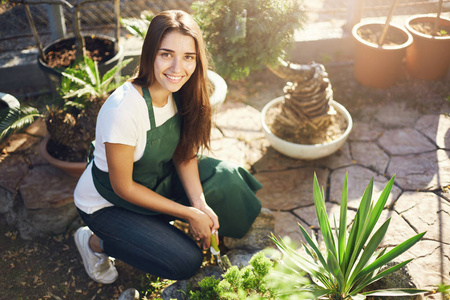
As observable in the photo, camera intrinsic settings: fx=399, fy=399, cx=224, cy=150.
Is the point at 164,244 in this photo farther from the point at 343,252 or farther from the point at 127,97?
the point at 343,252

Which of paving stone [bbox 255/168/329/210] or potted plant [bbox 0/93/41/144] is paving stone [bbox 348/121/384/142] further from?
potted plant [bbox 0/93/41/144]

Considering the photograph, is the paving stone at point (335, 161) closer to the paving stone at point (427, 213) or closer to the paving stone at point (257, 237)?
the paving stone at point (427, 213)

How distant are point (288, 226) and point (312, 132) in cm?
92

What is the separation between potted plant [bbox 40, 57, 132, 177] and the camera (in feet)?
10.1

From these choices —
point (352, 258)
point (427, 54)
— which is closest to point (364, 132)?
point (427, 54)

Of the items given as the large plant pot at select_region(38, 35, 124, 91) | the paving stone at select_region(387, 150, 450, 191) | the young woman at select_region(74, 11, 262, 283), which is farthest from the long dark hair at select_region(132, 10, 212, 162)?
the paving stone at select_region(387, 150, 450, 191)

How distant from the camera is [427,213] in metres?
3.00

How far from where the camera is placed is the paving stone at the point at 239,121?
152 inches

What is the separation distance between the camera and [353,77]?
463cm

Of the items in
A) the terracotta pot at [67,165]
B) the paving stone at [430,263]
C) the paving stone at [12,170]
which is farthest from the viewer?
the paving stone at [12,170]

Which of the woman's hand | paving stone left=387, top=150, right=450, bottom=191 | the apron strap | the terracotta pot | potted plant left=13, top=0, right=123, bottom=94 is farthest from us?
potted plant left=13, top=0, right=123, bottom=94

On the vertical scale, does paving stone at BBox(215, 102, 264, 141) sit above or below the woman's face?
below

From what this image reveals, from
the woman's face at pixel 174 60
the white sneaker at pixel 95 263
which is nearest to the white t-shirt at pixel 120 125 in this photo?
the woman's face at pixel 174 60

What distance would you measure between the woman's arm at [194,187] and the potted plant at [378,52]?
2.63 metres
